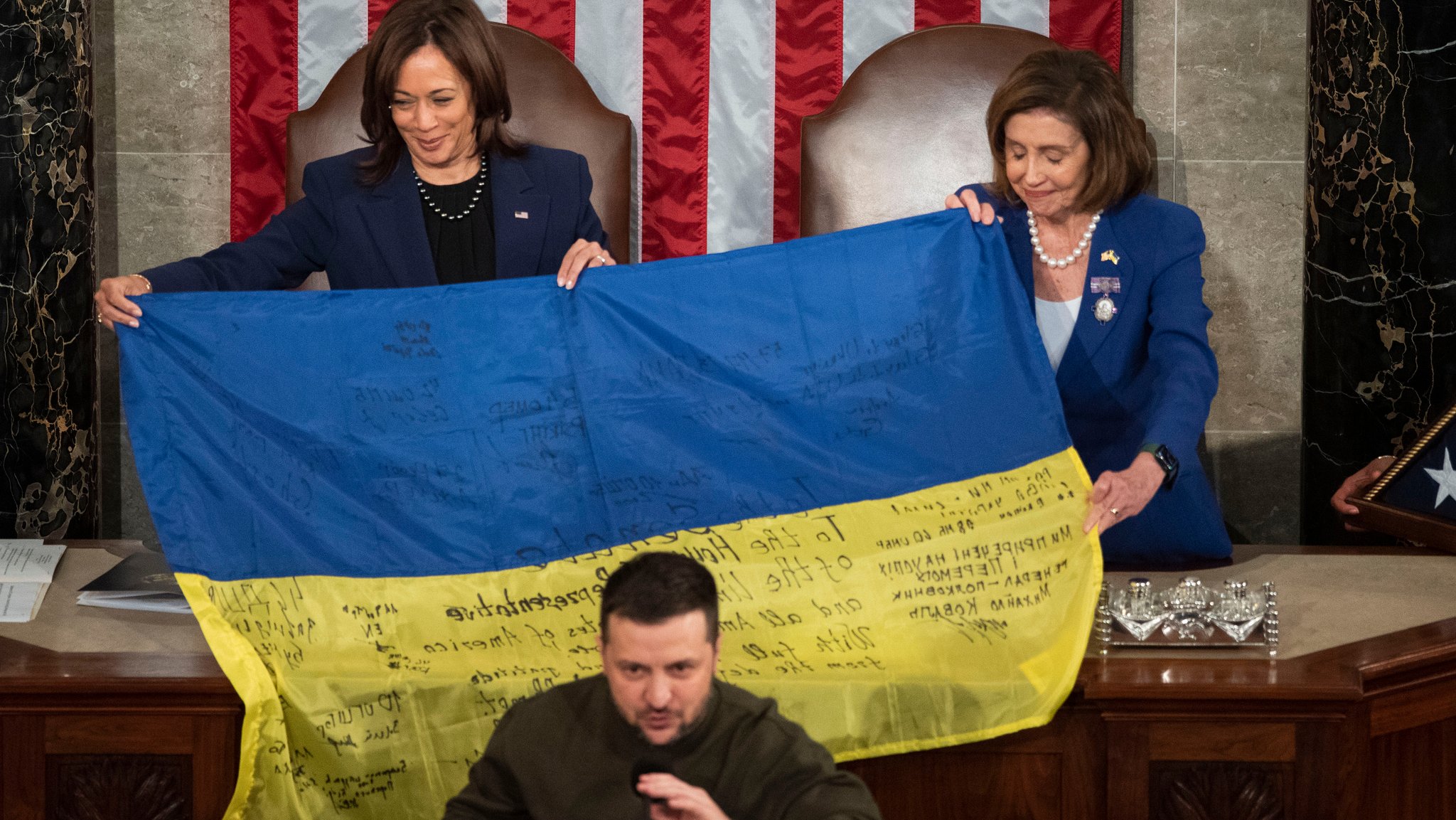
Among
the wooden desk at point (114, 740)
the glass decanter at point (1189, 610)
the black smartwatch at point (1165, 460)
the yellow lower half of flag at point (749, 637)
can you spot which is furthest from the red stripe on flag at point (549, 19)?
the glass decanter at point (1189, 610)

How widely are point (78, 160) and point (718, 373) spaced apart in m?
2.50

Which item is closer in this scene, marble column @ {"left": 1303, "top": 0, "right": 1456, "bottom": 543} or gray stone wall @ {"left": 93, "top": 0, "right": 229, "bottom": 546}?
marble column @ {"left": 1303, "top": 0, "right": 1456, "bottom": 543}

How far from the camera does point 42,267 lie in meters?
4.16

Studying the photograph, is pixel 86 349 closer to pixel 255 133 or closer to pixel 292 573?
pixel 255 133

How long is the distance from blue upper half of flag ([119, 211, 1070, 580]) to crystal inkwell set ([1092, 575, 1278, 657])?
1.07 feet

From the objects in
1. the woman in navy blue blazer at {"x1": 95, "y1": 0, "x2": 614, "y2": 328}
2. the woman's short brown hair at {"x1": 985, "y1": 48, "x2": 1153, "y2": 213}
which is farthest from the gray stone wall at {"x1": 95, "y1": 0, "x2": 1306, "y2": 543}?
the woman's short brown hair at {"x1": 985, "y1": 48, "x2": 1153, "y2": 213}

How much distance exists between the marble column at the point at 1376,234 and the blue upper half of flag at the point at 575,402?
5.97ft

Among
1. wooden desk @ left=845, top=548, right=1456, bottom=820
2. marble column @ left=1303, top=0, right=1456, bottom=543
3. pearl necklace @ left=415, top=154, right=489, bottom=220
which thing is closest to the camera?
wooden desk @ left=845, top=548, right=1456, bottom=820

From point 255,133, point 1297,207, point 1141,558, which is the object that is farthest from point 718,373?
point 1297,207

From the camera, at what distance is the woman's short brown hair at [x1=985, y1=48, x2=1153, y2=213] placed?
A: 9.31 ft

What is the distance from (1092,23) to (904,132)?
663mm

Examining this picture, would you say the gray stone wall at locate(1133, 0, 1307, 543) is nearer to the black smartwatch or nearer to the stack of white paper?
the black smartwatch

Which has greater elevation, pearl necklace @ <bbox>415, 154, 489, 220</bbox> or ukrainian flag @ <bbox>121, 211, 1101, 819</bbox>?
pearl necklace @ <bbox>415, 154, 489, 220</bbox>

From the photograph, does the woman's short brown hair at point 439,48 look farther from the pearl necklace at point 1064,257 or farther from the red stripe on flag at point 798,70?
the red stripe on flag at point 798,70
